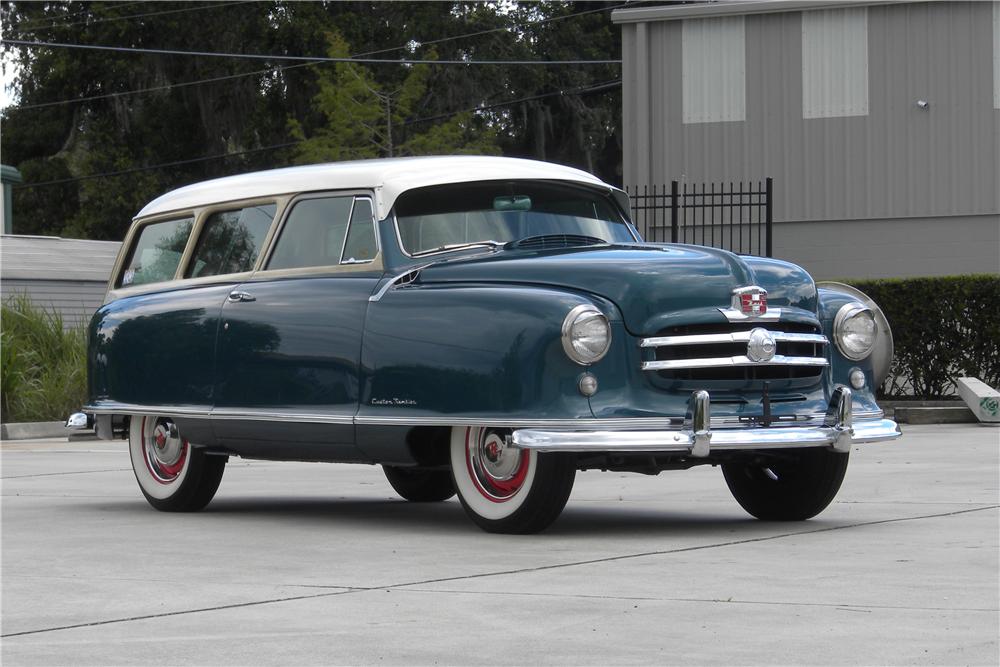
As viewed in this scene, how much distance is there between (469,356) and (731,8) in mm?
16915

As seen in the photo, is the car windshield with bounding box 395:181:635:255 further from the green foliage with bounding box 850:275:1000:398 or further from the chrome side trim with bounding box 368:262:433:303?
the green foliage with bounding box 850:275:1000:398

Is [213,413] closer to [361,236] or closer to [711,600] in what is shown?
[361,236]

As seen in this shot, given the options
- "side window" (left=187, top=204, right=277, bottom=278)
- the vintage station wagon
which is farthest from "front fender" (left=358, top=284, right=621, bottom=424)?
"side window" (left=187, top=204, right=277, bottom=278)

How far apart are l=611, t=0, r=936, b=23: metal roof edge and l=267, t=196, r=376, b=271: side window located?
14.7 m

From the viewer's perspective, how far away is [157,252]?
34.9 feet

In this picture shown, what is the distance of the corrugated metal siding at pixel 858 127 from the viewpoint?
2312 centimetres

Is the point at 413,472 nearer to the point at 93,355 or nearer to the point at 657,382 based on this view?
the point at 93,355

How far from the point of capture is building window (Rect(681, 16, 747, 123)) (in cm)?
2409

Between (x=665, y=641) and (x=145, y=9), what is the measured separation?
44777 millimetres

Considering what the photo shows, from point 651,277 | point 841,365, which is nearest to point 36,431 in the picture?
point 841,365

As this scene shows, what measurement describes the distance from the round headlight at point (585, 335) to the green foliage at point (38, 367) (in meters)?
14.4

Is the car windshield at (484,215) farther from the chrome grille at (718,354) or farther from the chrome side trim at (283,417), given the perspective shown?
the chrome grille at (718,354)

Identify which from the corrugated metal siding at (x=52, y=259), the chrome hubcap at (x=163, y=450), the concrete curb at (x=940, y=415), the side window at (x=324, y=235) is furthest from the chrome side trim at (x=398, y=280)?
the corrugated metal siding at (x=52, y=259)

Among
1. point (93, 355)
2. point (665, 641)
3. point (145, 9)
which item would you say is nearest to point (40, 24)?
point (145, 9)
